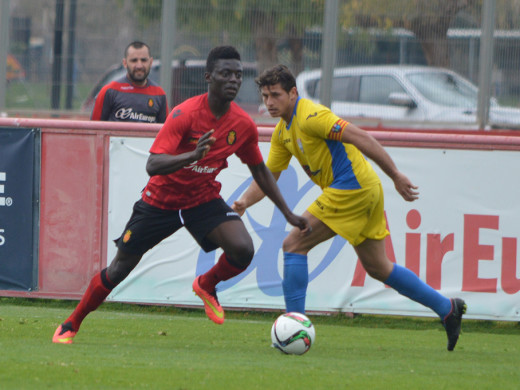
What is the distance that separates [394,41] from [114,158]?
4.08 m

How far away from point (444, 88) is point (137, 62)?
12.6ft

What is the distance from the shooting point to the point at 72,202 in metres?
8.90

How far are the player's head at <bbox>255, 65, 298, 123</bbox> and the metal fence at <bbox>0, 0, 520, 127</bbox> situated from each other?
4710mm

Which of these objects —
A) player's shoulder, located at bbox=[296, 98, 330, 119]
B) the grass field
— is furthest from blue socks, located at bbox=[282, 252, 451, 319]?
player's shoulder, located at bbox=[296, 98, 330, 119]

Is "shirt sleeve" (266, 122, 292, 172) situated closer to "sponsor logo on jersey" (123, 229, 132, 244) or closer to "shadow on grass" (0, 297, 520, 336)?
"sponsor logo on jersey" (123, 229, 132, 244)

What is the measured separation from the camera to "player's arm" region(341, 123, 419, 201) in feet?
20.7

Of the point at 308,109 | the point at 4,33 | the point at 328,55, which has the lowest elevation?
the point at 308,109

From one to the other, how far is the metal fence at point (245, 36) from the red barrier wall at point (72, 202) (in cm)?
265

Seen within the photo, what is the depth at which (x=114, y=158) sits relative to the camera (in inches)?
349

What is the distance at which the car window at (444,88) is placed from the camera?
11.2 meters

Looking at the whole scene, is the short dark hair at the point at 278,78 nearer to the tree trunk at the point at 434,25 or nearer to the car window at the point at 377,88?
the car window at the point at 377,88

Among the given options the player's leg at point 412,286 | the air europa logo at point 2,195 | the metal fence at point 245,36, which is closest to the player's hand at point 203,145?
the player's leg at point 412,286

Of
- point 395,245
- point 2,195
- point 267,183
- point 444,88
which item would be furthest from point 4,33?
point 267,183

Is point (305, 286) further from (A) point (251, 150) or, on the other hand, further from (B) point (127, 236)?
(B) point (127, 236)
